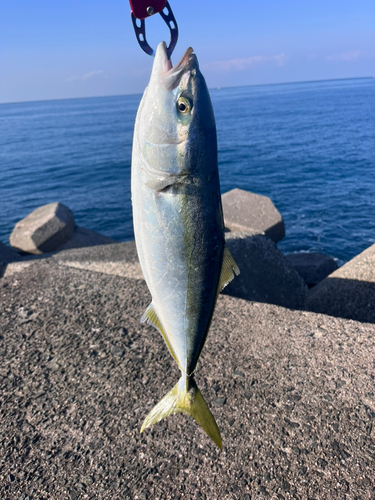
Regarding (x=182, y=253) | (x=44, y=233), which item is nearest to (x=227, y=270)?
(x=182, y=253)

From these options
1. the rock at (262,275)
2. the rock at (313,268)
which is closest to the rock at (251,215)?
the rock at (313,268)

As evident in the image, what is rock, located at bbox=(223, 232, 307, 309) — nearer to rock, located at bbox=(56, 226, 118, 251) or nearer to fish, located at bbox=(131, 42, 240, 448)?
fish, located at bbox=(131, 42, 240, 448)

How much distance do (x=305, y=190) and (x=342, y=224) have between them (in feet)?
19.3

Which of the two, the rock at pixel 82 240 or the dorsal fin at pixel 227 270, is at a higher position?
the dorsal fin at pixel 227 270

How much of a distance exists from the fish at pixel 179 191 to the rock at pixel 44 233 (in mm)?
9326

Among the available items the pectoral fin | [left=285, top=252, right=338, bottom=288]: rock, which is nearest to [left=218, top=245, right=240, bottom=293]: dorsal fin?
the pectoral fin

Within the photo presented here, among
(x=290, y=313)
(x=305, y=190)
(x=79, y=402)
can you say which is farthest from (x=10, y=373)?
(x=305, y=190)

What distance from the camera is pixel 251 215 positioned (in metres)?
10.2

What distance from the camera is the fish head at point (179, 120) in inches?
70.8

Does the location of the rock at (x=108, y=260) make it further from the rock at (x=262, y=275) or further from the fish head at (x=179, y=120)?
the fish head at (x=179, y=120)

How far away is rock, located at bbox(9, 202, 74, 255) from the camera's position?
10.6 metres

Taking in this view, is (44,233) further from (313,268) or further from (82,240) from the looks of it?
(313,268)

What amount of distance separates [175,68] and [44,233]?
31.9ft

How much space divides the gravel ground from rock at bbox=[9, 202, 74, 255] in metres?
6.48
